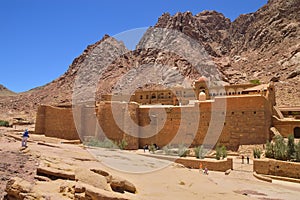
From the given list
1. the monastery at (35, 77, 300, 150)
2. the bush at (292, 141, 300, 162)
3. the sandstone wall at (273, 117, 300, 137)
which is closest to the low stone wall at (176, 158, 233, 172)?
the bush at (292, 141, 300, 162)

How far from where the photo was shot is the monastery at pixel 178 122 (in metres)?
17.8

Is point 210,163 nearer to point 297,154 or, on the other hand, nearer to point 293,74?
point 297,154

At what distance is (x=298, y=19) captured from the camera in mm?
57312

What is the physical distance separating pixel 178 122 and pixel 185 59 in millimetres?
43871

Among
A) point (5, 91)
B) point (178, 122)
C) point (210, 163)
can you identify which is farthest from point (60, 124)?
point (5, 91)

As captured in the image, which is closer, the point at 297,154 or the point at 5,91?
the point at 297,154

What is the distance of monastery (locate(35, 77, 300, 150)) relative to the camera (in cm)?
1781

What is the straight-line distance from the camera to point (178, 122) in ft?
66.2

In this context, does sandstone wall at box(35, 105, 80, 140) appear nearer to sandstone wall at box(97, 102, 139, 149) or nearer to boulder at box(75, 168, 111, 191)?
sandstone wall at box(97, 102, 139, 149)

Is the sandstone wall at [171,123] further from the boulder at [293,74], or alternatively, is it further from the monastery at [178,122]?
the boulder at [293,74]

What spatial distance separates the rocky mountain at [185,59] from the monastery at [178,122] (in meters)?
27.1

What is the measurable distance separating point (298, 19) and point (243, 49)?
15.2 m

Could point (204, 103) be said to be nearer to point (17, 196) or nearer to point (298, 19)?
point (17, 196)

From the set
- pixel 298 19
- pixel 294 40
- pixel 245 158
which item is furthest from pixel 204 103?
pixel 298 19
